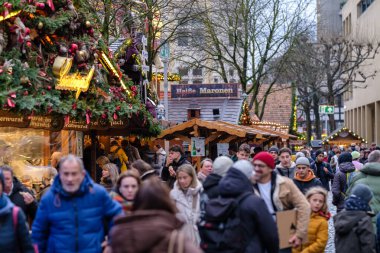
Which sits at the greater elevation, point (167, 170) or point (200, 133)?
point (200, 133)

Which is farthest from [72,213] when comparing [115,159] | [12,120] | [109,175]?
[115,159]

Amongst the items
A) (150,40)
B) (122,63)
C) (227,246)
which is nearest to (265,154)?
(227,246)

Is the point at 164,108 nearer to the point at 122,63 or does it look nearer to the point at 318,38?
the point at 122,63

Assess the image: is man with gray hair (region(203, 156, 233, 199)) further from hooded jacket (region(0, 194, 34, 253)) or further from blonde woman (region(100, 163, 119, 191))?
blonde woman (region(100, 163, 119, 191))

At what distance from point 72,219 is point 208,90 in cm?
3244

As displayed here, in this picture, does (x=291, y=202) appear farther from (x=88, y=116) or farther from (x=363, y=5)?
(x=363, y=5)

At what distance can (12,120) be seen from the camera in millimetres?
14539

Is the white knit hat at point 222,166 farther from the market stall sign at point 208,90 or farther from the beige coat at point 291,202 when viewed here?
the market stall sign at point 208,90

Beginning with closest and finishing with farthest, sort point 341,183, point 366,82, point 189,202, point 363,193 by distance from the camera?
point 363,193, point 189,202, point 341,183, point 366,82

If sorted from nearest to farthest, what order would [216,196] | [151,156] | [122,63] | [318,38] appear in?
[216,196], [122,63], [151,156], [318,38]

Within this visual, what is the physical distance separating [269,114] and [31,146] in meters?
65.2

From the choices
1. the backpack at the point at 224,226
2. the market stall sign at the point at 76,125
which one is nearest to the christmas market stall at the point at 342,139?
the market stall sign at the point at 76,125

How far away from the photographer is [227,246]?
7320 millimetres

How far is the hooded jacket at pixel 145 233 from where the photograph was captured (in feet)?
15.8
